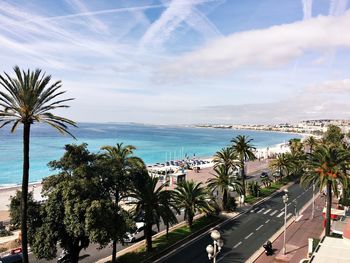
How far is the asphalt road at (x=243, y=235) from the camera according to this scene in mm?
28359

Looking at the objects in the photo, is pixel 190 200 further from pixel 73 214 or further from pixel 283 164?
pixel 283 164

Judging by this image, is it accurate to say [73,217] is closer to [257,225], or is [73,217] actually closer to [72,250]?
[72,250]

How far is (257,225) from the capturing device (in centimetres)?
3741

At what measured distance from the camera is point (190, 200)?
3459cm

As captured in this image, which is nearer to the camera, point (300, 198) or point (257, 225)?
point (257, 225)

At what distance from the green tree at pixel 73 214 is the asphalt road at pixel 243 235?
8.46 m

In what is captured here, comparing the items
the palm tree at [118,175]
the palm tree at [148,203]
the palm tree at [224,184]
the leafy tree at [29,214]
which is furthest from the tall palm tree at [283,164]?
the leafy tree at [29,214]

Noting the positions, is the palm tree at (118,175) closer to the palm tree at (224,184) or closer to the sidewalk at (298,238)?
the sidewalk at (298,238)

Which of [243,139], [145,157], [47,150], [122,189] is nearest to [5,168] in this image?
[47,150]

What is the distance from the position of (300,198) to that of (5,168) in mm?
86697

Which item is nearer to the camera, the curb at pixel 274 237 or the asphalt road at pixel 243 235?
the curb at pixel 274 237

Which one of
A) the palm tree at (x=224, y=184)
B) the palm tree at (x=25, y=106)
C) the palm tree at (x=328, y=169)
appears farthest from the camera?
the palm tree at (x=224, y=184)

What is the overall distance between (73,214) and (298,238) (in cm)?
2376

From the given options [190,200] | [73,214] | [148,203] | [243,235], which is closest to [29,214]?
[73,214]
